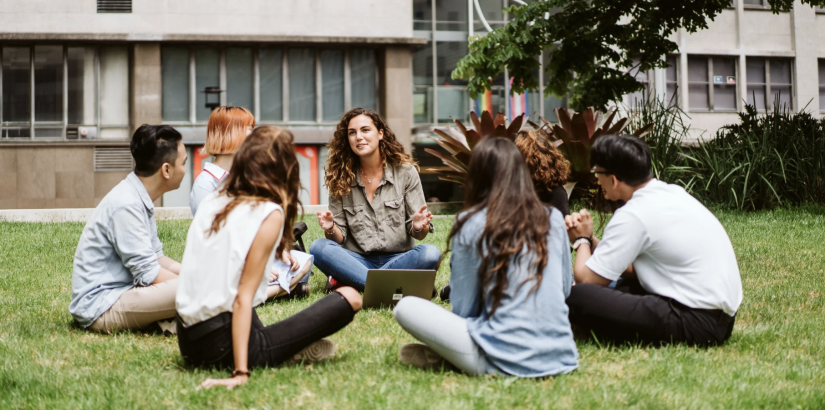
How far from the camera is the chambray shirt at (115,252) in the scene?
4.35m

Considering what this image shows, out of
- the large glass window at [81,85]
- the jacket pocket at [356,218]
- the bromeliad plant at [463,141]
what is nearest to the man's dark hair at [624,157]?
the jacket pocket at [356,218]

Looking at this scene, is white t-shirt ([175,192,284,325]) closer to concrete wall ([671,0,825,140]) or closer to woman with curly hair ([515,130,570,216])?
woman with curly hair ([515,130,570,216])

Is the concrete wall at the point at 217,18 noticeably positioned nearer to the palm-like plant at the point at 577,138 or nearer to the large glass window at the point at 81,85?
the large glass window at the point at 81,85

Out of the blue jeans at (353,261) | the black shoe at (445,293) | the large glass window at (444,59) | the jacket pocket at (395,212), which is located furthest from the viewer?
the large glass window at (444,59)

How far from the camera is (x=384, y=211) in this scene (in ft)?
19.3

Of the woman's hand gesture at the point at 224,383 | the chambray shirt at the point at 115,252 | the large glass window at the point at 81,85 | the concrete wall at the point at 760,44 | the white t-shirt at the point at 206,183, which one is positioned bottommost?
the woman's hand gesture at the point at 224,383

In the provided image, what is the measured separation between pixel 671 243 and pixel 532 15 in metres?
8.75

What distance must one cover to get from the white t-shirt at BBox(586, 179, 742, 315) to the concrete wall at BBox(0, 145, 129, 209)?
20.3 meters

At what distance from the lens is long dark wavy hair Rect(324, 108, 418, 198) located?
588 centimetres

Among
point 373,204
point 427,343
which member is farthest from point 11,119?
→ point 427,343

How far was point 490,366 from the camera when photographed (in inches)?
136

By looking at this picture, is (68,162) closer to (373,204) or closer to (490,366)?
(373,204)

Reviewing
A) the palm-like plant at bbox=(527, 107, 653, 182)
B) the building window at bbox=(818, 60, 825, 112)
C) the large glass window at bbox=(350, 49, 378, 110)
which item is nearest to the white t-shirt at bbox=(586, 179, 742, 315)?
the palm-like plant at bbox=(527, 107, 653, 182)

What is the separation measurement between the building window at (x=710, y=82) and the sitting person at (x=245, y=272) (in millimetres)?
26123
